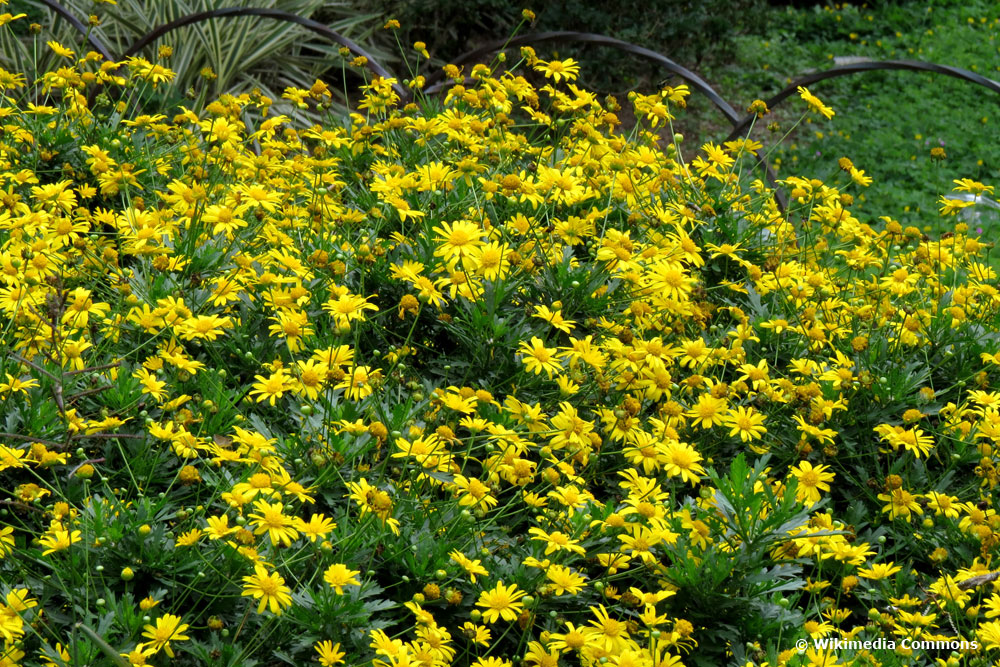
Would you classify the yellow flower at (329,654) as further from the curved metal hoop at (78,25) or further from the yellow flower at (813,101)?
the curved metal hoop at (78,25)

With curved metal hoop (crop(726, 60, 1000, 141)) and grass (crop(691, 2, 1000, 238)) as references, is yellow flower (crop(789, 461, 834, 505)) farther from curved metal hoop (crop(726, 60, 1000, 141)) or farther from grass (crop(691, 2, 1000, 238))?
grass (crop(691, 2, 1000, 238))

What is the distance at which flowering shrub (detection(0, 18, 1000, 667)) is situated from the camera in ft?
5.70

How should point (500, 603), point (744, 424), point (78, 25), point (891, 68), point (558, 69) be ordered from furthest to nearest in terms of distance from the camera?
point (78, 25) < point (891, 68) < point (558, 69) < point (744, 424) < point (500, 603)

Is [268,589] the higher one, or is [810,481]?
[268,589]

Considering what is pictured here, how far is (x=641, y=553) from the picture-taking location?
6.08 feet

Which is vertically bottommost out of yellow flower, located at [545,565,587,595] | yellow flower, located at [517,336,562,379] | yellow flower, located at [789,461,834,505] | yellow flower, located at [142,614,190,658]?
yellow flower, located at [789,461,834,505]

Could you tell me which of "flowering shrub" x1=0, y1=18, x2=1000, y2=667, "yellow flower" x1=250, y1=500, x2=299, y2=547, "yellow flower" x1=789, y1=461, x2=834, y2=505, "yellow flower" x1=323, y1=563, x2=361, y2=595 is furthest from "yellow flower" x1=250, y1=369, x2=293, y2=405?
"yellow flower" x1=789, y1=461, x2=834, y2=505

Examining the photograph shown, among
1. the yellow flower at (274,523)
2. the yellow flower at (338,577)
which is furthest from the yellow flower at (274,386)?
the yellow flower at (338,577)

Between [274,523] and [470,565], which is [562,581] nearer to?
[470,565]

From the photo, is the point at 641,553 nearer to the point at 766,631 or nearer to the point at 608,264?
the point at 766,631

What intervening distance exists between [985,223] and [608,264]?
447 cm

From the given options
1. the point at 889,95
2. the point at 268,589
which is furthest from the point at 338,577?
the point at 889,95

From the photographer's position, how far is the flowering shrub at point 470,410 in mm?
1738

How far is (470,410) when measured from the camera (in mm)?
2014
